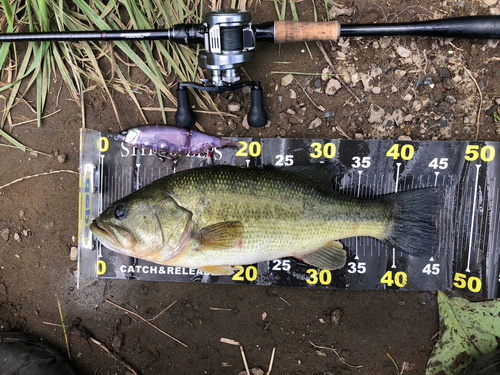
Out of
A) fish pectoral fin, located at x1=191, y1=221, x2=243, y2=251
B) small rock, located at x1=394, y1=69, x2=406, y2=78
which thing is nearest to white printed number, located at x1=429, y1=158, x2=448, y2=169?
small rock, located at x1=394, y1=69, x2=406, y2=78

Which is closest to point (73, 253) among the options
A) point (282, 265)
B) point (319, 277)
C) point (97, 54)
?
point (97, 54)

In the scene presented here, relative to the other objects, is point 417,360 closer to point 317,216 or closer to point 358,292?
point 358,292

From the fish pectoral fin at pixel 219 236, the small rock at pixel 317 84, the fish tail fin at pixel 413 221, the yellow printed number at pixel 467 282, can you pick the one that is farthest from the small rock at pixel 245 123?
the yellow printed number at pixel 467 282

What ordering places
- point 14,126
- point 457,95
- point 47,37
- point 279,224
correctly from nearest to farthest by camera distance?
point 279,224
point 47,37
point 457,95
point 14,126

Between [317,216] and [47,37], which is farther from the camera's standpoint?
[47,37]

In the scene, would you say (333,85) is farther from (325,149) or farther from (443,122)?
(443,122)

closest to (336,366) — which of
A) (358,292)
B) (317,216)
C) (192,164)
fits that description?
(358,292)

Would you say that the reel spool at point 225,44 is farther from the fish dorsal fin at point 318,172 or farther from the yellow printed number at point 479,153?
the yellow printed number at point 479,153

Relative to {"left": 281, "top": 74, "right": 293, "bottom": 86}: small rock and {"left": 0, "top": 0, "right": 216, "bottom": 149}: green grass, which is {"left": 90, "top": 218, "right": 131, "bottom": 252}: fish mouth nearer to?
{"left": 0, "top": 0, "right": 216, "bottom": 149}: green grass
